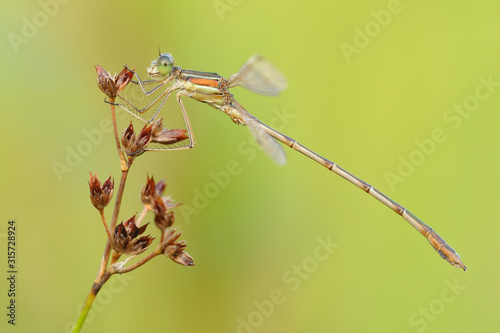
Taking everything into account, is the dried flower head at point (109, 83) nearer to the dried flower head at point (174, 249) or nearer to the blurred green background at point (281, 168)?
the dried flower head at point (174, 249)

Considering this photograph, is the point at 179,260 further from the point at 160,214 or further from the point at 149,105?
the point at 149,105

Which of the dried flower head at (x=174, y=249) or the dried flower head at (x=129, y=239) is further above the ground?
the dried flower head at (x=174, y=249)

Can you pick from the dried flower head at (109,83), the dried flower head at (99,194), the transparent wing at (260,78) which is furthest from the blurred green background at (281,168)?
the dried flower head at (99,194)

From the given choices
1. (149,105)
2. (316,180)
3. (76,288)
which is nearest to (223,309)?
(76,288)

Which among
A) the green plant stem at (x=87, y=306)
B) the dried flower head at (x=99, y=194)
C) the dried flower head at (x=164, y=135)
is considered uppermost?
the dried flower head at (x=164, y=135)

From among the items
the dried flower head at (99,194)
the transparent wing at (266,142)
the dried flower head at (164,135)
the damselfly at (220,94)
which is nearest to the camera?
the dried flower head at (99,194)

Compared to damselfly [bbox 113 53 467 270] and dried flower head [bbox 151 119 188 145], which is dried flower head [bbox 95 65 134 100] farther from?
damselfly [bbox 113 53 467 270]
